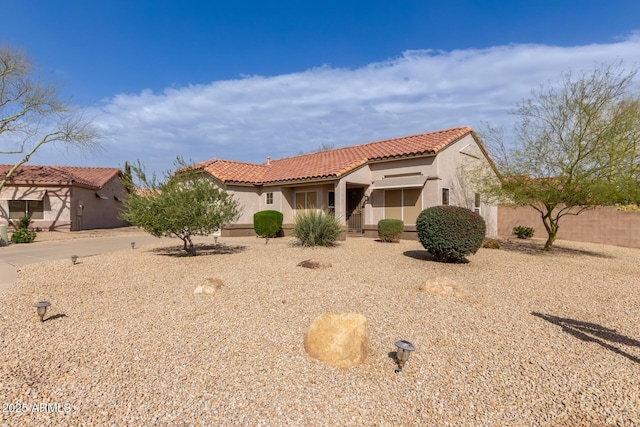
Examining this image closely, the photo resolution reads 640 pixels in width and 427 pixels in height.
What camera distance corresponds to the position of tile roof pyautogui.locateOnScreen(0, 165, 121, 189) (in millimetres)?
23938

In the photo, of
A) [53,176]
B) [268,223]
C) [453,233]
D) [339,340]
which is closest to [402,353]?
[339,340]

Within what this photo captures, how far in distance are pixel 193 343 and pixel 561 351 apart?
5331 mm

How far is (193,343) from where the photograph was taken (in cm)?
498

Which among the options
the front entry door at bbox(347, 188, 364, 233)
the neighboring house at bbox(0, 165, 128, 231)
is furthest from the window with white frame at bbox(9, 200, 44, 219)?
the front entry door at bbox(347, 188, 364, 233)

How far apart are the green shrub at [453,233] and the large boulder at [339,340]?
6367 millimetres

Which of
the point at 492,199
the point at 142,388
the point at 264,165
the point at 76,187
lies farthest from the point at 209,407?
the point at 76,187

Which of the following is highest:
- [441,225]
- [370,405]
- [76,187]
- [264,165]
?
[264,165]

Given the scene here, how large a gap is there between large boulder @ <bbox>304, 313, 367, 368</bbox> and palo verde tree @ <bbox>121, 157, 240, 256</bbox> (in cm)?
772

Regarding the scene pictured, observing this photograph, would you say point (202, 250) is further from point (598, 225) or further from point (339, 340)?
point (598, 225)

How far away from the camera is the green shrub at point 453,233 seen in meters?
10.2

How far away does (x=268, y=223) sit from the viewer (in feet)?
61.5

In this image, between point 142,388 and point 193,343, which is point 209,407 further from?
point 193,343

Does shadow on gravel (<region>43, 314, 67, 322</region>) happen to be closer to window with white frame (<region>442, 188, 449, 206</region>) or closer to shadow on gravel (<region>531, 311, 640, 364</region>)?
shadow on gravel (<region>531, 311, 640, 364</region>)

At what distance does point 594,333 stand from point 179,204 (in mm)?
10912
